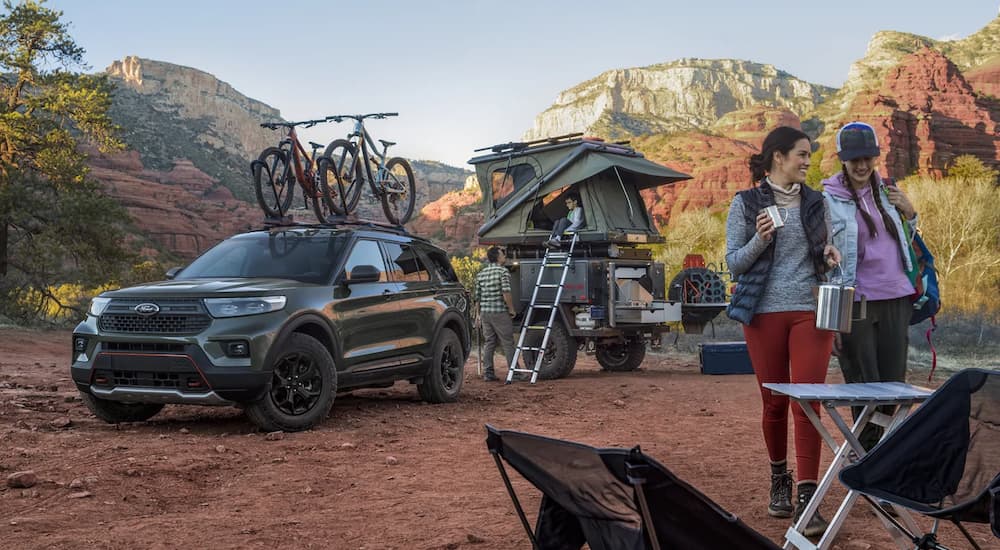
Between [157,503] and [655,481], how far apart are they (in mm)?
3941

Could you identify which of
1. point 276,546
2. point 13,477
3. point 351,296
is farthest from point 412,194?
point 276,546

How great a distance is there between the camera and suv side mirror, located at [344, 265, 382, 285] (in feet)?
27.6

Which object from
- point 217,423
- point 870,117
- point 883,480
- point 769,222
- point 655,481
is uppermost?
point 870,117

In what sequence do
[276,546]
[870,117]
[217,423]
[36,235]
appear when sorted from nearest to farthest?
[276,546]
[217,423]
[36,235]
[870,117]

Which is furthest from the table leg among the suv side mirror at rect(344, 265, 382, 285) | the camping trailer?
the camping trailer

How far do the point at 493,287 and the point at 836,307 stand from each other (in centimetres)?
913

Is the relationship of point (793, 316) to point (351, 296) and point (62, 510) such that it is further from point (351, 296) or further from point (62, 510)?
point (351, 296)

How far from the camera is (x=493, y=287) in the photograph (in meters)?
13.4

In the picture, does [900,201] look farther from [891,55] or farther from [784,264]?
[891,55]

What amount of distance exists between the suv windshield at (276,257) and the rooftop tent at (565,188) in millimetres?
5831

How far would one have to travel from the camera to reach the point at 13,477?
18.0 feet

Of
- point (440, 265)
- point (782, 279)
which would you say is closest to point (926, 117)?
point (440, 265)

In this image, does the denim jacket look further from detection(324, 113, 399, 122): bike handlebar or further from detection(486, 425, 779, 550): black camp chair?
detection(324, 113, 399, 122): bike handlebar

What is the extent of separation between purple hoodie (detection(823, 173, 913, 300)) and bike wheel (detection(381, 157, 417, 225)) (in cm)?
870
